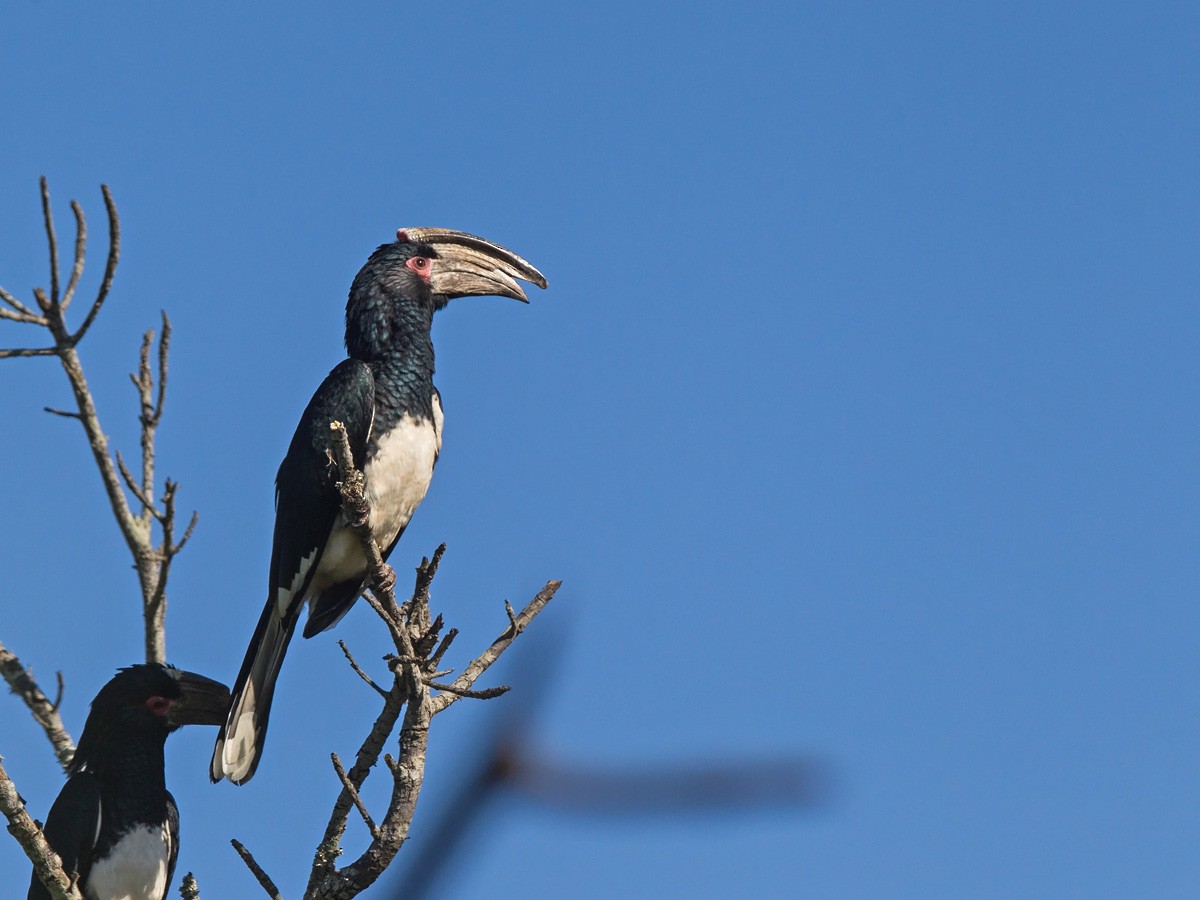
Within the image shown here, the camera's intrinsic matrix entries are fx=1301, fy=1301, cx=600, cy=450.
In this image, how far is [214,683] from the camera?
17.3ft

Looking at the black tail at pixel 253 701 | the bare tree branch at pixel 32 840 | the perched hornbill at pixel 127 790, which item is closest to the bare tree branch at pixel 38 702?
the perched hornbill at pixel 127 790

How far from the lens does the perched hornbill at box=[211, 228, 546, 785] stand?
15.1 feet

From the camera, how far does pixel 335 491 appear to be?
464 centimetres

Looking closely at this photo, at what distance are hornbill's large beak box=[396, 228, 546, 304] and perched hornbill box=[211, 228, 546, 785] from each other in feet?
1.66

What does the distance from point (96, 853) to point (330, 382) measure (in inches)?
76.5

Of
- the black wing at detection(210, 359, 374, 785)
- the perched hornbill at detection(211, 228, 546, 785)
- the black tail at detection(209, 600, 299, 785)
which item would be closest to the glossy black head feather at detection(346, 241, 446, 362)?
the perched hornbill at detection(211, 228, 546, 785)

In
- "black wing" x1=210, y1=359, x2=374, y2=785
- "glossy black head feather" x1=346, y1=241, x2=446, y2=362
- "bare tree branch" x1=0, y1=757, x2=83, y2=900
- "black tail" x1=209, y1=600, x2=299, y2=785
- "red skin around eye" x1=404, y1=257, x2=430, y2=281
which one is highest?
"red skin around eye" x1=404, y1=257, x2=430, y2=281

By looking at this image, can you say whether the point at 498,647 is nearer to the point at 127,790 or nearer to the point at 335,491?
the point at 335,491

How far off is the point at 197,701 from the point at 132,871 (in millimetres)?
701

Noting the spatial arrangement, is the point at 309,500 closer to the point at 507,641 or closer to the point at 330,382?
the point at 330,382

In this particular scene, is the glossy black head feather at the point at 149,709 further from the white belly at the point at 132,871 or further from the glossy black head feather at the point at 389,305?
the glossy black head feather at the point at 389,305

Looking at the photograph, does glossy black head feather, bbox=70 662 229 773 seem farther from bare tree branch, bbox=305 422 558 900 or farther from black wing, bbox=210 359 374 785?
bare tree branch, bbox=305 422 558 900

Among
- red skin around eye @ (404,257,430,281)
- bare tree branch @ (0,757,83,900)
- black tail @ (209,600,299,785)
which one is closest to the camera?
bare tree branch @ (0,757,83,900)

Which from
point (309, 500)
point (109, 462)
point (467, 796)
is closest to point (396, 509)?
point (309, 500)
